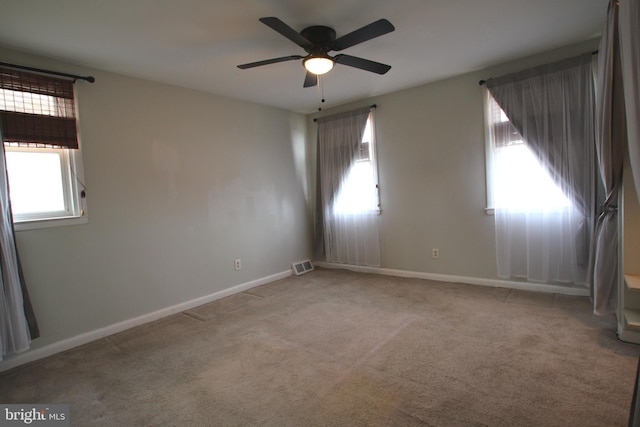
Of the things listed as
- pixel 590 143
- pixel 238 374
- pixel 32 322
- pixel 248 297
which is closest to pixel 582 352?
pixel 590 143

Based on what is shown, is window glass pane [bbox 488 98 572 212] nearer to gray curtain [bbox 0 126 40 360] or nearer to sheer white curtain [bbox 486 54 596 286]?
sheer white curtain [bbox 486 54 596 286]

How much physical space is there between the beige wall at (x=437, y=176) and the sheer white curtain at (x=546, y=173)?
19 cm

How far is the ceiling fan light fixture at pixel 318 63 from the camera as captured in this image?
244 cm

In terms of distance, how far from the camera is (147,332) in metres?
3.05

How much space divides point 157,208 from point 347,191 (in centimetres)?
254

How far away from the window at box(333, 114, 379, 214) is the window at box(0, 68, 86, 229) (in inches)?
125

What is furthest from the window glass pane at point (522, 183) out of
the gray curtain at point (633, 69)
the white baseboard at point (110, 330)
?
the white baseboard at point (110, 330)

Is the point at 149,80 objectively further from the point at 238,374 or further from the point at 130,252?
the point at 238,374

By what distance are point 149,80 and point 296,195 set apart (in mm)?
2486

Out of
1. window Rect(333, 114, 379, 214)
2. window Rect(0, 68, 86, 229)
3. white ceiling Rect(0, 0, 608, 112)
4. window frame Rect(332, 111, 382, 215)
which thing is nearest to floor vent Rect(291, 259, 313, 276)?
window Rect(333, 114, 379, 214)

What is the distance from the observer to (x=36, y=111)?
2.65 m

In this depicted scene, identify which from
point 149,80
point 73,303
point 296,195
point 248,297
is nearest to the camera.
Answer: point 73,303

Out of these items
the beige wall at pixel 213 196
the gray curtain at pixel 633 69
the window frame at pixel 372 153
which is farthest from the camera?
the window frame at pixel 372 153

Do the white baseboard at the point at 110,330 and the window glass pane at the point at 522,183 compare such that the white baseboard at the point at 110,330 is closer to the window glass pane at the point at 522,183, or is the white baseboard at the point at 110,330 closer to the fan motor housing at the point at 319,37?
the fan motor housing at the point at 319,37
